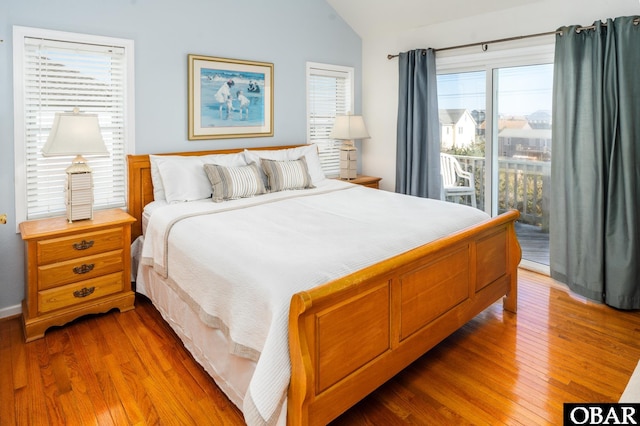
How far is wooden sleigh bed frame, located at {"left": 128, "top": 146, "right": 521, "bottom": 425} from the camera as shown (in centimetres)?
Answer: 157

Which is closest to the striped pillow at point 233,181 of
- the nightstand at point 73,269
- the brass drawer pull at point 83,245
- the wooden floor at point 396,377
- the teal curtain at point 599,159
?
the nightstand at point 73,269

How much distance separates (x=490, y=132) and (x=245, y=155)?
232cm

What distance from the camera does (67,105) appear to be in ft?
9.80

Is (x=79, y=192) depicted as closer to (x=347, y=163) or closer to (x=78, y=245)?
(x=78, y=245)

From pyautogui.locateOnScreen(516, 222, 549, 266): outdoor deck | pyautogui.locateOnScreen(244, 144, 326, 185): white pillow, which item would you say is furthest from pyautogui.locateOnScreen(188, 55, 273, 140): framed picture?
pyautogui.locateOnScreen(516, 222, 549, 266): outdoor deck

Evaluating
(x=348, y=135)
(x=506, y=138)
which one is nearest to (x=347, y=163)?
(x=348, y=135)

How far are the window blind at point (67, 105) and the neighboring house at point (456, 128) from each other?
121 inches

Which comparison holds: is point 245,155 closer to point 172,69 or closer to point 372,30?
point 172,69

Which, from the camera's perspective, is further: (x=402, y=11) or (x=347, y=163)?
(x=347, y=163)

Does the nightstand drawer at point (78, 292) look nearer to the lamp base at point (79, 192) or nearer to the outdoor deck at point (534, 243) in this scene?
the lamp base at point (79, 192)

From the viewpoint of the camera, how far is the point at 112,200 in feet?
10.8

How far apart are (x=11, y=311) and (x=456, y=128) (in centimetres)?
416

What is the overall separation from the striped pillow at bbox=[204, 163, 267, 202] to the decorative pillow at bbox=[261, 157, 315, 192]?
0.15 meters

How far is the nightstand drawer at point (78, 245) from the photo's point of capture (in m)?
2.62
